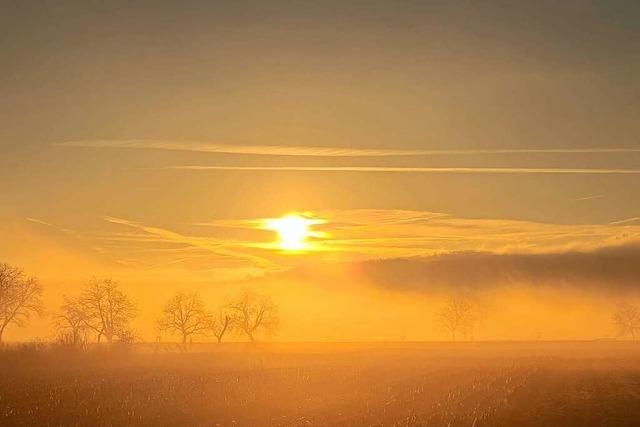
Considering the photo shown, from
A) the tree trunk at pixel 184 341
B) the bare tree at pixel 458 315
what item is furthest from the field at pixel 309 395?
the bare tree at pixel 458 315

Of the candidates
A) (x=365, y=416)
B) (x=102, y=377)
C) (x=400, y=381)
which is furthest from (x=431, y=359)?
(x=365, y=416)

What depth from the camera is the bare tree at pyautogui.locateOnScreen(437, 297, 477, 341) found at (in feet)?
555

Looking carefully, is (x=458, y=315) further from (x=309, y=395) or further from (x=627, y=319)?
(x=309, y=395)

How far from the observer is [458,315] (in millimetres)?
169125

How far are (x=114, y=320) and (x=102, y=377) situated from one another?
43396 millimetres

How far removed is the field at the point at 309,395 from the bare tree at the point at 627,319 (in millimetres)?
119230

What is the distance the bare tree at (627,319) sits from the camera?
595ft

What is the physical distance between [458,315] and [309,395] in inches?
4872

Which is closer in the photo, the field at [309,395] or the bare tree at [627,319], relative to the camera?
the field at [309,395]

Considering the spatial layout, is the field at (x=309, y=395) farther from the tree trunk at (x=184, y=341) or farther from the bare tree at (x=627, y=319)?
the bare tree at (x=627, y=319)

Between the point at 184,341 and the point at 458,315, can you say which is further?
the point at 458,315

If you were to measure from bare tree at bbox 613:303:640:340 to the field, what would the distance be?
119m

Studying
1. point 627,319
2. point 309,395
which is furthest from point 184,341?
point 627,319

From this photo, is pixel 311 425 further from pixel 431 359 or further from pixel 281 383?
pixel 431 359
